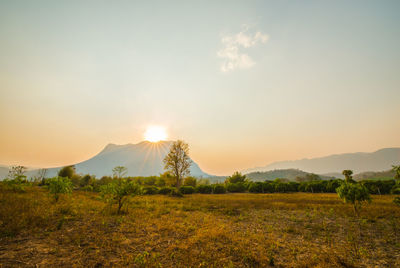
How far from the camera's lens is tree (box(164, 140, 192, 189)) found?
5069 cm

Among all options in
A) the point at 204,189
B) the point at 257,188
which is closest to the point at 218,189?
the point at 204,189

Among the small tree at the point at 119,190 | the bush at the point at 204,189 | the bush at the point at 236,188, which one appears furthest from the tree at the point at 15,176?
the bush at the point at 236,188

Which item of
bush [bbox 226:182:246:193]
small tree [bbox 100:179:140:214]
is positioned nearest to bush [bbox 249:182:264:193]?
bush [bbox 226:182:246:193]

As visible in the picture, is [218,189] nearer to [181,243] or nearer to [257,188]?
[257,188]

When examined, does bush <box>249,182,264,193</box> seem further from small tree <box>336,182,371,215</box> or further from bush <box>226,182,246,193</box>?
small tree <box>336,182,371,215</box>

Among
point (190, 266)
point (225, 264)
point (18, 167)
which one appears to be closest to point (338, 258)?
point (225, 264)

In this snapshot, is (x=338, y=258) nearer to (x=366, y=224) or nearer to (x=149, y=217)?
(x=366, y=224)

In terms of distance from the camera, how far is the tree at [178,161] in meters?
50.7

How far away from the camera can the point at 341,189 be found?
37.6 feet

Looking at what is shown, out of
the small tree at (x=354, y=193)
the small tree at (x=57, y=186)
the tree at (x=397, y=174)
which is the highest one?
the tree at (x=397, y=174)

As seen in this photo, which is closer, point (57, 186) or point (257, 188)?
point (57, 186)

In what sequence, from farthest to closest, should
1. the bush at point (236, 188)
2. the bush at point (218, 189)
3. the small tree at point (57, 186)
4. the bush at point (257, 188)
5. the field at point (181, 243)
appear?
the bush at point (236, 188) < the bush at point (218, 189) < the bush at point (257, 188) < the small tree at point (57, 186) < the field at point (181, 243)

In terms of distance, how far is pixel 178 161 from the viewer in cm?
5112

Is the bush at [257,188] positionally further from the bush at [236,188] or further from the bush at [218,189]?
the bush at [218,189]
